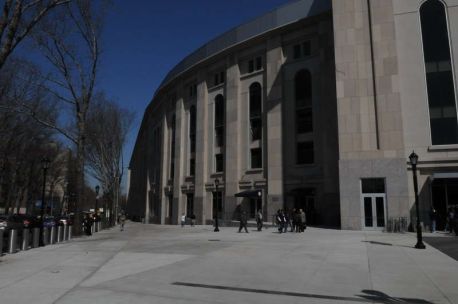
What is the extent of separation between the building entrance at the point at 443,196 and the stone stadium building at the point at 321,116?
64 mm

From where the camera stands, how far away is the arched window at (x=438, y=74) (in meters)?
29.8

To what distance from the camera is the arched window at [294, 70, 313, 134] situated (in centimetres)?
3912

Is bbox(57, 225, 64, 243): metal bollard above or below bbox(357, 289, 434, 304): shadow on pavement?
above

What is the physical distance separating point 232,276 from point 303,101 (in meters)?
30.5

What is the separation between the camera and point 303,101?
130ft

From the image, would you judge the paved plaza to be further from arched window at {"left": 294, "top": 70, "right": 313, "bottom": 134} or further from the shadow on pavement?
arched window at {"left": 294, "top": 70, "right": 313, "bottom": 134}

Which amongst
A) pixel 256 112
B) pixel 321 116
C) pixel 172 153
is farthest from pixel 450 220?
pixel 172 153

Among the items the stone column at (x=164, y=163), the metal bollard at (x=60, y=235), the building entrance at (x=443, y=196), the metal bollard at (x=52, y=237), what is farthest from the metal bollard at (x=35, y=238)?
the stone column at (x=164, y=163)

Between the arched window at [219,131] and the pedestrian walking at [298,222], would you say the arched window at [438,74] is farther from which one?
the arched window at [219,131]

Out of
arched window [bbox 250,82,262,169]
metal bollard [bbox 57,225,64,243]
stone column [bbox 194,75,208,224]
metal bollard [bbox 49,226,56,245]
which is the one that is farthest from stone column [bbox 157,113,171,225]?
metal bollard [bbox 49,226,56,245]

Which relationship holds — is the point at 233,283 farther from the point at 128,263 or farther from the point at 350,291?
the point at 128,263

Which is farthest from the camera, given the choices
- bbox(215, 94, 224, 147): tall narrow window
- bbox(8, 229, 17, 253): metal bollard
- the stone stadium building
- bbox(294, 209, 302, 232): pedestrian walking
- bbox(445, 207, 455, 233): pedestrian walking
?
bbox(215, 94, 224, 147): tall narrow window

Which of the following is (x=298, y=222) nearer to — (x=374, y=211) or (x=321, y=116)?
(x=374, y=211)

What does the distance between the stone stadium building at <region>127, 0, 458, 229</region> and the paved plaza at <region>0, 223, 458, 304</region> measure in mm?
14088
